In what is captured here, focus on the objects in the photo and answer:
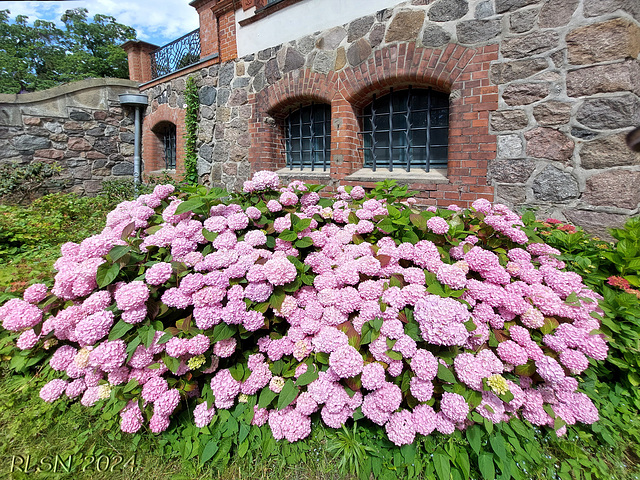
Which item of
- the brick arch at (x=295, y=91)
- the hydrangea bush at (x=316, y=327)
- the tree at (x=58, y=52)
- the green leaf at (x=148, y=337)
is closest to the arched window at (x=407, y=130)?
the brick arch at (x=295, y=91)

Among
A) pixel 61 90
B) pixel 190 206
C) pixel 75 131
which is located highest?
pixel 61 90

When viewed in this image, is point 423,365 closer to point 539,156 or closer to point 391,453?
point 391,453

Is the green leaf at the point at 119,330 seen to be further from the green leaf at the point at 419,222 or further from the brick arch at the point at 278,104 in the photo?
the brick arch at the point at 278,104

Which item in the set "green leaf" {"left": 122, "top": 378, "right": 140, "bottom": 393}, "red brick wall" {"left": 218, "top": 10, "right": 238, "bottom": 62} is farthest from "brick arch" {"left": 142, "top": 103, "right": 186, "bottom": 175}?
"green leaf" {"left": 122, "top": 378, "right": 140, "bottom": 393}

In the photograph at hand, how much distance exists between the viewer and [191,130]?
646 cm

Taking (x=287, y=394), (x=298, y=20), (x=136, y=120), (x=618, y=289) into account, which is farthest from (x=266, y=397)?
(x=136, y=120)

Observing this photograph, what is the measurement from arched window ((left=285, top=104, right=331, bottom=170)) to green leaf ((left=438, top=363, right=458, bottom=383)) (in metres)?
4.07

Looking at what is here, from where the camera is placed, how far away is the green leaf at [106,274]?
1.61 metres

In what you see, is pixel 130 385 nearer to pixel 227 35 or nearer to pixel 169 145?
pixel 227 35

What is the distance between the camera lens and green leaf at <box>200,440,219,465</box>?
1.55 m

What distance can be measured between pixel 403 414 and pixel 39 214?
20.0 feet

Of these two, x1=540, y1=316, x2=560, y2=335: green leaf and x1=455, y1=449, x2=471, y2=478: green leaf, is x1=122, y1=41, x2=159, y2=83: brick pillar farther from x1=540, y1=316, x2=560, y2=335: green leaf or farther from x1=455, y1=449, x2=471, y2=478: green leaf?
x1=455, y1=449, x2=471, y2=478: green leaf

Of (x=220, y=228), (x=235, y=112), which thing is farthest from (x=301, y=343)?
(x=235, y=112)

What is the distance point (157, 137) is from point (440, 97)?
23.9 ft
